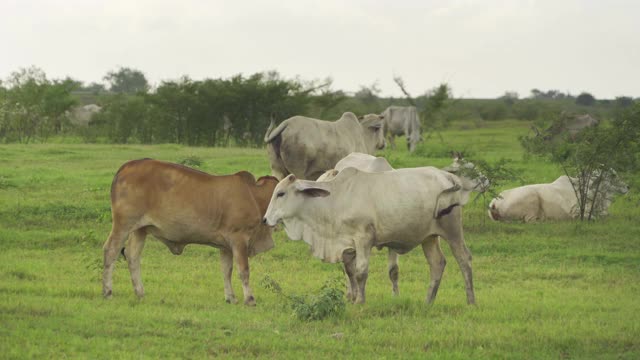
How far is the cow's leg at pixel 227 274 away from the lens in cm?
924

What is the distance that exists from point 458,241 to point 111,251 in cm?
322

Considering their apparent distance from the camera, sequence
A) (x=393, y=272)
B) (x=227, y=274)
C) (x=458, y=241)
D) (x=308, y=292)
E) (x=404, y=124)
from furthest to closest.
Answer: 1. (x=404, y=124)
2. (x=308, y=292)
3. (x=393, y=272)
4. (x=227, y=274)
5. (x=458, y=241)

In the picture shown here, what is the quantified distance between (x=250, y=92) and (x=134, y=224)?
24737 mm

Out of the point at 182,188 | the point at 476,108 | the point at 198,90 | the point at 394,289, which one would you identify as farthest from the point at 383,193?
the point at 476,108

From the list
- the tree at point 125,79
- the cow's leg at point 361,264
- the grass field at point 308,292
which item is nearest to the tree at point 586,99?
the tree at point 125,79

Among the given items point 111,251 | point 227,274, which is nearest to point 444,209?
point 227,274

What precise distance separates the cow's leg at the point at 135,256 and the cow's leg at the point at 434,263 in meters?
2.70

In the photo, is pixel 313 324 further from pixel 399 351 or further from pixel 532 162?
pixel 532 162

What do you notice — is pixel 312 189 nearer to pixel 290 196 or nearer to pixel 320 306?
pixel 290 196

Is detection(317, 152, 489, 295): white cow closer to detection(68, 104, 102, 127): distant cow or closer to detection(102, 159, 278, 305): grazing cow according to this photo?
detection(102, 159, 278, 305): grazing cow

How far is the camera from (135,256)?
939cm

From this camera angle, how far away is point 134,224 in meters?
9.16

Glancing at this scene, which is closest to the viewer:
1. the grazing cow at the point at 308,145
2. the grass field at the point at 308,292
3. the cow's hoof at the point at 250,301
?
the grass field at the point at 308,292

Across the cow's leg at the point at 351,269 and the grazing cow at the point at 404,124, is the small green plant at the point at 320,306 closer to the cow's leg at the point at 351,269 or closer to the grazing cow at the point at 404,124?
the cow's leg at the point at 351,269
